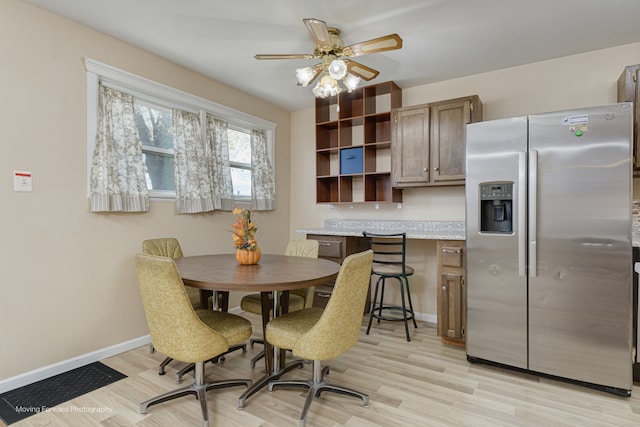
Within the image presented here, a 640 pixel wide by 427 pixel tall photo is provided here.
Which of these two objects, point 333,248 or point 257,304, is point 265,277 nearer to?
point 257,304

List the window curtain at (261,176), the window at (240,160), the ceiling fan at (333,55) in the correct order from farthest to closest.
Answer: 1. the window curtain at (261,176)
2. the window at (240,160)
3. the ceiling fan at (333,55)

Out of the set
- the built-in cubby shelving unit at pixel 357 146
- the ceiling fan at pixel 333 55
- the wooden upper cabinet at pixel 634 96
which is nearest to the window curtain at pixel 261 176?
the built-in cubby shelving unit at pixel 357 146

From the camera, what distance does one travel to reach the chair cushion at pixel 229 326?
6.31ft

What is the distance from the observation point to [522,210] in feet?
7.84

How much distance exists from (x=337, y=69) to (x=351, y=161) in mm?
1766

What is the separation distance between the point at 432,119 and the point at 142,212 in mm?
2923

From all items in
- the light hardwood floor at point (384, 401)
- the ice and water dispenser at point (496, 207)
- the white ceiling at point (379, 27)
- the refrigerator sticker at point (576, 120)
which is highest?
the white ceiling at point (379, 27)

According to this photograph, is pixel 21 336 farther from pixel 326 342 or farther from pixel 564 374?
pixel 564 374

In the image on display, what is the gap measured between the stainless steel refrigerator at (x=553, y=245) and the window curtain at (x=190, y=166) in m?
2.54

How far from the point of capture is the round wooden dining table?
1787 mm

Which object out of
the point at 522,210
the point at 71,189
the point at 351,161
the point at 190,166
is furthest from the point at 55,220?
the point at 522,210

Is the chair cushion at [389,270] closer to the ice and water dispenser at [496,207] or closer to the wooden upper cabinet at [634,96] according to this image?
the ice and water dispenser at [496,207]

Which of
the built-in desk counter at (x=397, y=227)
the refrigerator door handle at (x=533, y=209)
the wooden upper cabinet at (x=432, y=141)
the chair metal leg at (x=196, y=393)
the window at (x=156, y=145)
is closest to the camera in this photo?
the chair metal leg at (x=196, y=393)

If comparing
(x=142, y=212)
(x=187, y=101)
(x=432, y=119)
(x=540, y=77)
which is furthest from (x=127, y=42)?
(x=540, y=77)
